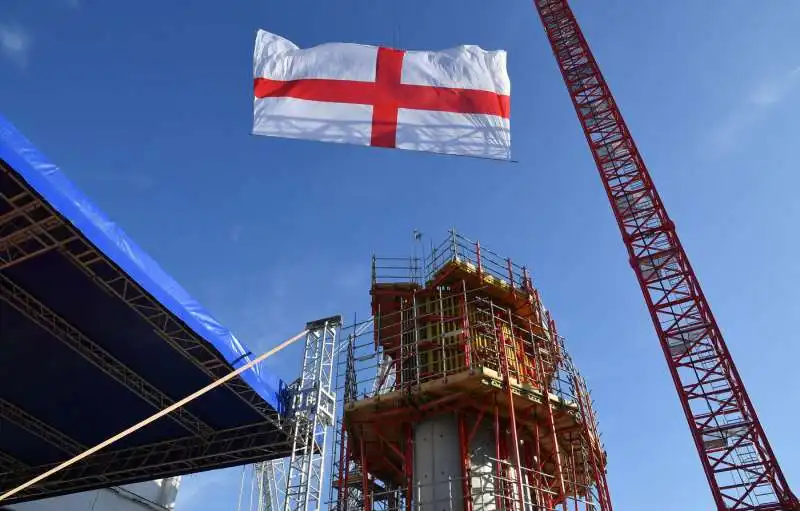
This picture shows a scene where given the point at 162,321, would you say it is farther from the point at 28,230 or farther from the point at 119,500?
the point at 119,500

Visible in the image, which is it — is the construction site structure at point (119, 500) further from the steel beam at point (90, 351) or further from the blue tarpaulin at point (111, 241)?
the blue tarpaulin at point (111, 241)

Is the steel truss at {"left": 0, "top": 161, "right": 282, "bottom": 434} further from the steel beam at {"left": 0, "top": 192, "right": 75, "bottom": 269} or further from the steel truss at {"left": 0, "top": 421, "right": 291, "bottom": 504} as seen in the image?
the steel truss at {"left": 0, "top": 421, "right": 291, "bottom": 504}

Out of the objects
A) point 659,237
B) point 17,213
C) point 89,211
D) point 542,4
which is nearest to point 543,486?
point 89,211

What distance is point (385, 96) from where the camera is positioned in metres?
19.8

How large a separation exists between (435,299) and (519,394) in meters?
5.10

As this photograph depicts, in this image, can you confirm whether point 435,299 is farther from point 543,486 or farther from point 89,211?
point 89,211

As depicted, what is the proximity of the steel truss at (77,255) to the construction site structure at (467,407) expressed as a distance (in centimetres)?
495

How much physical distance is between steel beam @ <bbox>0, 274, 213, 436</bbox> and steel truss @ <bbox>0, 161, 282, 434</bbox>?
1988mm

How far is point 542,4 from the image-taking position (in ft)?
164

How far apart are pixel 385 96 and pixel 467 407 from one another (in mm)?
9470

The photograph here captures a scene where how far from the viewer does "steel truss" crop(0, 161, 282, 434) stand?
16594 millimetres

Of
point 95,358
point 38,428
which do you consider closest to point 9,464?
point 38,428

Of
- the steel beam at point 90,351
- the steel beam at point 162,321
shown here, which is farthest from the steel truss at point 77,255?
the steel beam at point 90,351

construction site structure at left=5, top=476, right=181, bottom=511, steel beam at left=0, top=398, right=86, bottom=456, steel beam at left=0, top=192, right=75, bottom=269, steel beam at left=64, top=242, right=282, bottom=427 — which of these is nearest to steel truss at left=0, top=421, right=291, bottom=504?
steel beam at left=0, top=398, right=86, bottom=456
